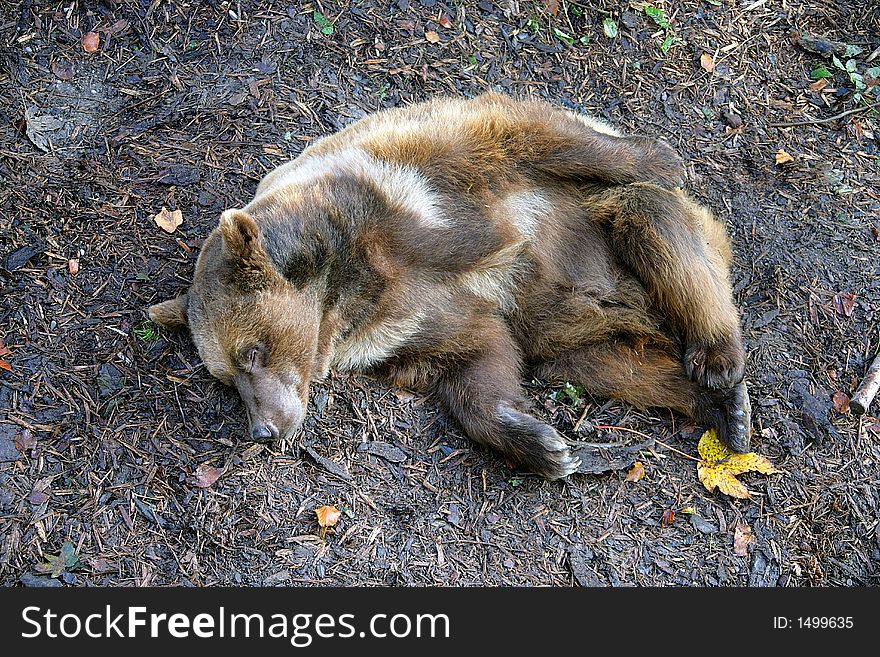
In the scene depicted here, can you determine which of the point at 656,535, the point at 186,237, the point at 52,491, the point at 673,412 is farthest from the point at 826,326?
the point at 52,491

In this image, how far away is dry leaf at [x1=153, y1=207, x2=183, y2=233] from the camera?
5.45 m

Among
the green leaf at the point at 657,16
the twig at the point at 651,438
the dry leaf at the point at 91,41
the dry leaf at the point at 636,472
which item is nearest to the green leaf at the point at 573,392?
the twig at the point at 651,438

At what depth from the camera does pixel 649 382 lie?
201 inches

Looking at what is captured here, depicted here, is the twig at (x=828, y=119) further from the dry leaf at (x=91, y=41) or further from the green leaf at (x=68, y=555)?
the green leaf at (x=68, y=555)

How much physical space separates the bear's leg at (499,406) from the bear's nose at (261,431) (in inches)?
43.9

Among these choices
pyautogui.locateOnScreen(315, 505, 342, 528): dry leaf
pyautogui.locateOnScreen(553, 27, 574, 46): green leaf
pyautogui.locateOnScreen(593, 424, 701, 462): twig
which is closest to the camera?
pyautogui.locateOnScreen(315, 505, 342, 528): dry leaf

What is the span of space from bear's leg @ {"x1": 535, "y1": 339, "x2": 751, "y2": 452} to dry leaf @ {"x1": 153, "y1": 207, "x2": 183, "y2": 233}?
2.54m

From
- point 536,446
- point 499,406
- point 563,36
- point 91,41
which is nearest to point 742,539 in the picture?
point 536,446

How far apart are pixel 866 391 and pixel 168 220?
14.8 feet

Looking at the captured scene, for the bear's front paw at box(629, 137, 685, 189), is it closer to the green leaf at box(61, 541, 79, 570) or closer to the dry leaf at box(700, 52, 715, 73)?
the dry leaf at box(700, 52, 715, 73)

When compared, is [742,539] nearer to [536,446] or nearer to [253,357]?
[536,446]

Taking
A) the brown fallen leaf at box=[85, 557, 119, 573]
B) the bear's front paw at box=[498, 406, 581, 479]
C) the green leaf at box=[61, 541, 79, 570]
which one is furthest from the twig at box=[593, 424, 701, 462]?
the green leaf at box=[61, 541, 79, 570]

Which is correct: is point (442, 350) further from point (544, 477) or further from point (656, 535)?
point (656, 535)

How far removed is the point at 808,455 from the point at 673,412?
2.61ft
